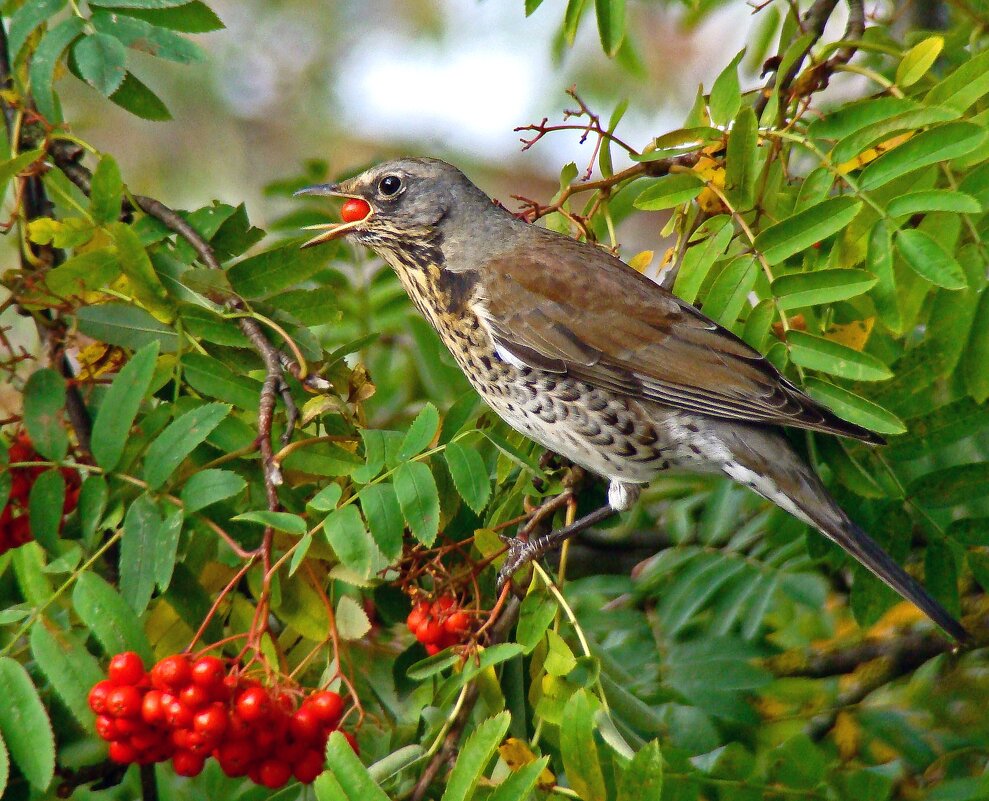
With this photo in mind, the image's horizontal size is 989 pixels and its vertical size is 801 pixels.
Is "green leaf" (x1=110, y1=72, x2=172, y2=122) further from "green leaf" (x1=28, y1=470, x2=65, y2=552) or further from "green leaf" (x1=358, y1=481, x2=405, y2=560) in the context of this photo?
"green leaf" (x1=358, y1=481, x2=405, y2=560)

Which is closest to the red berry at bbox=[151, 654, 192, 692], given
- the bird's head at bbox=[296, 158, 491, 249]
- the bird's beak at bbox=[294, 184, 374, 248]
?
the bird's beak at bbox=[294, 184, 374, 248]

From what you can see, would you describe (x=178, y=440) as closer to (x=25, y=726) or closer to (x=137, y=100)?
(x=25, y=726)

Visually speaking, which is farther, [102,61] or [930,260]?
[102,61]

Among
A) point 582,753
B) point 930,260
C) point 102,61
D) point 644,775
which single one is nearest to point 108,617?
point 582,753

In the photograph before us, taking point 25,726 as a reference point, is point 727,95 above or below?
above

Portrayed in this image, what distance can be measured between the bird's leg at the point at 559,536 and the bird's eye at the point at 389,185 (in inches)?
47.0

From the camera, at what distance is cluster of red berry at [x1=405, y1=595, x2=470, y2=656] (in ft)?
7.76

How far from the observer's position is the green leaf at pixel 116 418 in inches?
96.3

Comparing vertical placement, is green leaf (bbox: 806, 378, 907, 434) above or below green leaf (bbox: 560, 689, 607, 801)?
above

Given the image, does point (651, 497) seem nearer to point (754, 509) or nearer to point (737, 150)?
point (754, 509)

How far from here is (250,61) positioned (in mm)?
8180

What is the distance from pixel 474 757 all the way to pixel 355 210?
6.95 ft

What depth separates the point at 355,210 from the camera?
3.62 m

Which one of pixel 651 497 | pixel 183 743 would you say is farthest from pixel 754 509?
pixel 183 743
